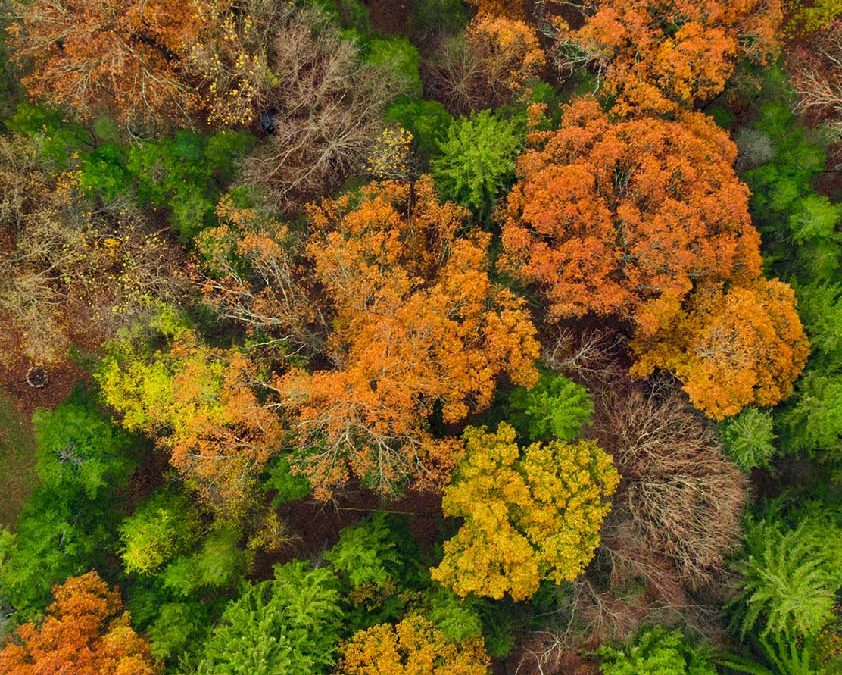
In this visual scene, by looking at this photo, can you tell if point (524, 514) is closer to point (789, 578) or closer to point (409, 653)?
point (409, 653)

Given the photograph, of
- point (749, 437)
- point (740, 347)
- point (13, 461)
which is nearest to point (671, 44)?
point (740, 347)

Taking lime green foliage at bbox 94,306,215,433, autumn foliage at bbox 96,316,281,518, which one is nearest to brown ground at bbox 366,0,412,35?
lime green foliage at bbox 94,306,215,433

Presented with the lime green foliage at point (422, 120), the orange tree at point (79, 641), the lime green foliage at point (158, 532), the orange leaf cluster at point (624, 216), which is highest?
the lime green foliage at point (422, 120)

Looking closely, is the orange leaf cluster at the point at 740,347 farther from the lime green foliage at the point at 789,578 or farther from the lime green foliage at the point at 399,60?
the lime green foliage at the point at 399,60

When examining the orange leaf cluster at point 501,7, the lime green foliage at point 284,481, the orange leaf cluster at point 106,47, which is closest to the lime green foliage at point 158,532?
the lime green foliage at point 284,481

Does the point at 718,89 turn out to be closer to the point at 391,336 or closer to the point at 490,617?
the point at 391,336

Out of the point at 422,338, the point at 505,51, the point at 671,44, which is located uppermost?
the point at 671,44
